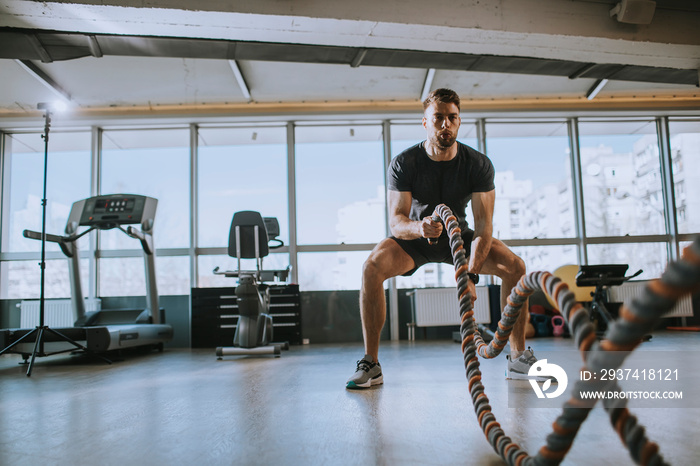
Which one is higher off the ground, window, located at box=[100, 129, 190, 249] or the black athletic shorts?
window, located at box=[100, 129, 190, 249]

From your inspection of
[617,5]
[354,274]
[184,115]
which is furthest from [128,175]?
[617,5]

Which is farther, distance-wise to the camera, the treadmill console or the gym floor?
the treadmill console

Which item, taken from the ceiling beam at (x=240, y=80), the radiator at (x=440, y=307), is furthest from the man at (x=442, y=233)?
the radiator at (x=440, y=307)

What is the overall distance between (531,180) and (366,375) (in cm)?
498

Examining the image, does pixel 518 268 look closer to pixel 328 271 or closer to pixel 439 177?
pixel 439 177

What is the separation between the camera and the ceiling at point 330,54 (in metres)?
3.71

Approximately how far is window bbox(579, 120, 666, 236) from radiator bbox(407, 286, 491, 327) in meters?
1.77

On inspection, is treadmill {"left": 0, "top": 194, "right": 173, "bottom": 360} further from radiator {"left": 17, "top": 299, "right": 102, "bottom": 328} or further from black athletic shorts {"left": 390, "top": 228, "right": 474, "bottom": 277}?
black athletic shorts {"left": 390, "top": 228, "right": 474, "bottom": 277}

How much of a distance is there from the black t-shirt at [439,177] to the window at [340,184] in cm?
378

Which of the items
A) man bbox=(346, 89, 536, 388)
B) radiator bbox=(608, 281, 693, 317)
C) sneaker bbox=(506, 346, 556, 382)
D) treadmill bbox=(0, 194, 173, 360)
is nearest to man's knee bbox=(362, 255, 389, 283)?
man bbox=(346, 89, 536, 388)

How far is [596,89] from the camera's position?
602cm

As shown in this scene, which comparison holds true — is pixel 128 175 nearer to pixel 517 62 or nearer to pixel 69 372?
pixel 69 372

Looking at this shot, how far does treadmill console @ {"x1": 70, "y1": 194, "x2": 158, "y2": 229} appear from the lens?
472 cm

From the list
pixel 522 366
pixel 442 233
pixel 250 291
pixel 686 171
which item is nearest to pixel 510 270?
pixel 442 233
